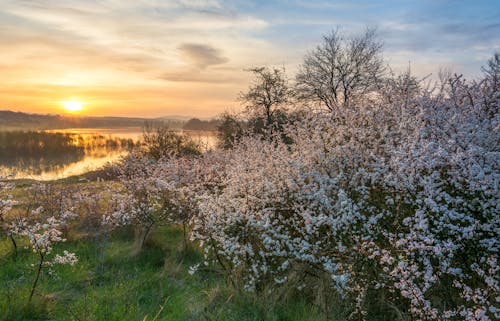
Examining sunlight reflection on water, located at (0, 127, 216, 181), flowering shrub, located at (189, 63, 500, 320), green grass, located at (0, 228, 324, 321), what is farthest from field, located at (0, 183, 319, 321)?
sunlight reflection on water, located at (0, 127, 216, 181)

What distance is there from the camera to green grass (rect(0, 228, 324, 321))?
5.08 m

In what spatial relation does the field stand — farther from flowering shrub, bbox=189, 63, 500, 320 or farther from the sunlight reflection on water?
the sunlight reflection on water

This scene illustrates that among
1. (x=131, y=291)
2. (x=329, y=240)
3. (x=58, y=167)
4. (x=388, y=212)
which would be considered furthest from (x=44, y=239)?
(x=58, y=167)

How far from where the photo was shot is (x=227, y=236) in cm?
555

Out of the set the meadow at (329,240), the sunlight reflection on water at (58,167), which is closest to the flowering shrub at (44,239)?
the meadow at (329,240)

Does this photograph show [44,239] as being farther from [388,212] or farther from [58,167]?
[58,167]

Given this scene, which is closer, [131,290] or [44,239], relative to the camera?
[44,239]

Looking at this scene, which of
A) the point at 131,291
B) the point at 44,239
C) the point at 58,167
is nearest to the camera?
the point at 44,239

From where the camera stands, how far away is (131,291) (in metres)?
6.04

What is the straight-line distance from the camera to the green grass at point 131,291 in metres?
5.08

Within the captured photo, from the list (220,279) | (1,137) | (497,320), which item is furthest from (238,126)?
(1,137)

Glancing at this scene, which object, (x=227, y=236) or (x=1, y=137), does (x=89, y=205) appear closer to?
(x=227, y=236)

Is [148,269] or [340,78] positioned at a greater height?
[340,78]

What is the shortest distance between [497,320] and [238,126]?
98.6ft
